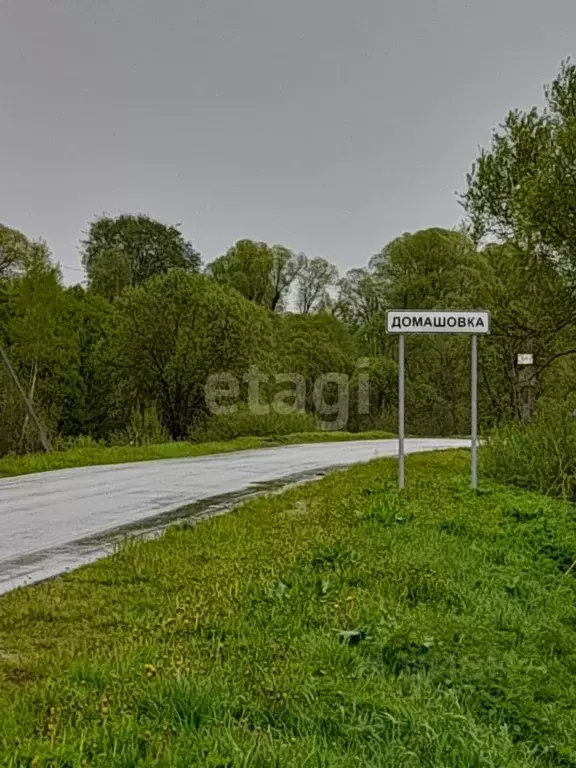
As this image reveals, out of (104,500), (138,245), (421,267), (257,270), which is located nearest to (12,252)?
(138,245)

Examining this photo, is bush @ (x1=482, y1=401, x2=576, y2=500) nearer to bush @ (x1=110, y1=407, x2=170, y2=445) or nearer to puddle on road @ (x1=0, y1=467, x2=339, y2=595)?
puddle on road @ (x1=0, y1=467, x2=339, y2=595)

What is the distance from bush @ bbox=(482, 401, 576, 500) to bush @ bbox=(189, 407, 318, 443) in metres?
16.8

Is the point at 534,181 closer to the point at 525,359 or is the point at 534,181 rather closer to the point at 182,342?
the point at 525,359

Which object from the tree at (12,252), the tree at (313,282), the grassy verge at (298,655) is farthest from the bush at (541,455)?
the tree at (313,282)

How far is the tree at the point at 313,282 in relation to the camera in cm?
4956

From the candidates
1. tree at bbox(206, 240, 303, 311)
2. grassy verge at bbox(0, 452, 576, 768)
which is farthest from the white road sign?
tree at bbox(206, 240, 303, 311)

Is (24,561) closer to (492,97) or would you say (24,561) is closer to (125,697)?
(125,697)

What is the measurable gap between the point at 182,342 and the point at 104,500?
2160 centimetres

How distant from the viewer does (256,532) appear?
8055 mm

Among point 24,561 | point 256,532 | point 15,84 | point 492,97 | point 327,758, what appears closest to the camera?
point 327,758

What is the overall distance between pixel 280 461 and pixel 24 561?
37.7 feet

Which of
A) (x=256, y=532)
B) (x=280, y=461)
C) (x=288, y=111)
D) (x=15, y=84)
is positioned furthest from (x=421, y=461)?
(x=15, y=84)

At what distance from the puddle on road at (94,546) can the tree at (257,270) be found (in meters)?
35.5

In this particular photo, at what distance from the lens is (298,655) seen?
4355 millimetres
